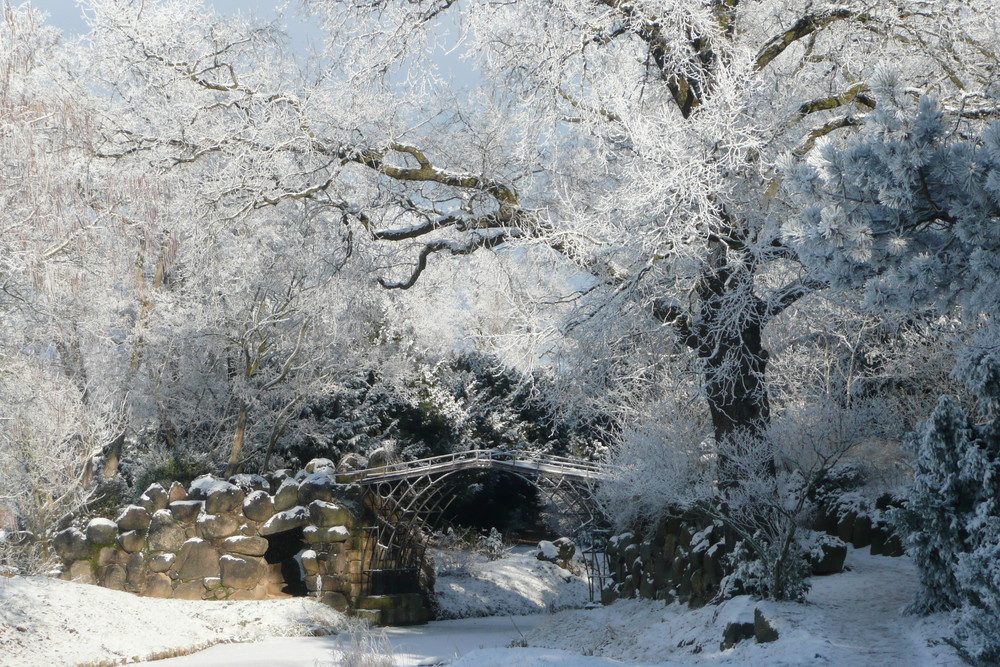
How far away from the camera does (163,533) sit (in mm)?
18141

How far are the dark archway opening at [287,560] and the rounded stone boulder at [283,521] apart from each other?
2.79 feet

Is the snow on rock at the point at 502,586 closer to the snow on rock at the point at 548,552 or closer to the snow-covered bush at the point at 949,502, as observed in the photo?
the snow on rock at the point at 548,552

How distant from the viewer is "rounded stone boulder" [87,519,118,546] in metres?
17.5

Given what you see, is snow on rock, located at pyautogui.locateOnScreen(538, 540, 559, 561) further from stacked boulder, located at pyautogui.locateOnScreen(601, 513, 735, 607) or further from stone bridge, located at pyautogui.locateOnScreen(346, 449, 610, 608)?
stacked boulder, located at pyautogui.locateOnScreen(601, 513, 735, 607)

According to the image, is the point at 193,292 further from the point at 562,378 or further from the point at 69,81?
the point at 562,378

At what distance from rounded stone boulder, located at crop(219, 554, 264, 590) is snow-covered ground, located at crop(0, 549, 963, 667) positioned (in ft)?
2.47

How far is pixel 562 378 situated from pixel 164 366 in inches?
524

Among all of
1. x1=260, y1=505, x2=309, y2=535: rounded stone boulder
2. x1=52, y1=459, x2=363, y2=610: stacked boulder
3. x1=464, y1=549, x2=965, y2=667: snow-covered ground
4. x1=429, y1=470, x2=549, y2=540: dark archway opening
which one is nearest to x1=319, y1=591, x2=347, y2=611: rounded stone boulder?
x1=52, y1=459, x2=363, y2=610: stacked boulder

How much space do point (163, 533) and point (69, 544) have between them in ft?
5.68

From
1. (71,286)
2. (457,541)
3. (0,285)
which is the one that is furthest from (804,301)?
(457,541)

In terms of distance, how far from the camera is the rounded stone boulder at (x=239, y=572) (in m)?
18.3

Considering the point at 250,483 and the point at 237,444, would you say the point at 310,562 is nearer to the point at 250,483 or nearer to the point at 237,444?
the point at 250,483

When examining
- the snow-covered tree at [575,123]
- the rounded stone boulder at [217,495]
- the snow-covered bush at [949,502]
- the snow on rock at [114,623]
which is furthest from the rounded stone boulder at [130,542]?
the snow-covered bush at [949,502]

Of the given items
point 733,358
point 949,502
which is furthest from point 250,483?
point 949,502
